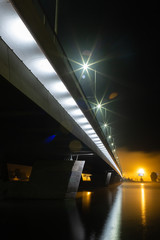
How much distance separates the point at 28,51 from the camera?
6180 millimetres

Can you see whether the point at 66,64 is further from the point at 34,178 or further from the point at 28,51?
the point at 34,178

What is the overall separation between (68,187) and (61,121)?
1175 centimetres

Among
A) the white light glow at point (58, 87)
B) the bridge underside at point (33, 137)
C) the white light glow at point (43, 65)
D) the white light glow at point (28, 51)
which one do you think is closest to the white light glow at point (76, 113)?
the bridge underside at point (33, 137)

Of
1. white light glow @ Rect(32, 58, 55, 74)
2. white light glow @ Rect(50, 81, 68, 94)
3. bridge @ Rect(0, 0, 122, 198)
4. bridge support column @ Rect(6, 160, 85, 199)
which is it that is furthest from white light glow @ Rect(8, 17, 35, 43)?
bridge support column @ Rect(6, 160, 85, 199)

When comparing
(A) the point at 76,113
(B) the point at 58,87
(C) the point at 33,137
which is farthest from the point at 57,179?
(B) the point at 58,87

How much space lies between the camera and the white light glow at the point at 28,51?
16.7 feet

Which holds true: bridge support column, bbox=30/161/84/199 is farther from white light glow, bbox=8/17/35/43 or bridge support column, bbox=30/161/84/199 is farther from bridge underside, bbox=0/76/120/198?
white light glow, bbox=8/17/35/43

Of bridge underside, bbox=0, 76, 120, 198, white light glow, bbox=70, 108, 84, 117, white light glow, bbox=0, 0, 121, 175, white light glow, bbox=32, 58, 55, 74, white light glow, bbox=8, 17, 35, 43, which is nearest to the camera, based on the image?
white light glow, bbox=0, 0, 121, 175

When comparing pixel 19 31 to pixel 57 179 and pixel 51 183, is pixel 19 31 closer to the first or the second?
pixel 57 179

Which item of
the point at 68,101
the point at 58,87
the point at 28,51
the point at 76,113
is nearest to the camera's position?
the point at 28,51

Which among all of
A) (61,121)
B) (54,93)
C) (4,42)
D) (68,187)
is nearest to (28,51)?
(4,42)

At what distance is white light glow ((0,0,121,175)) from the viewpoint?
200 inches

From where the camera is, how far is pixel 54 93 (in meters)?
8.72

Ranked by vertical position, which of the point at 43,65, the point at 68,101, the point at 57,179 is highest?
the point at 43,65
